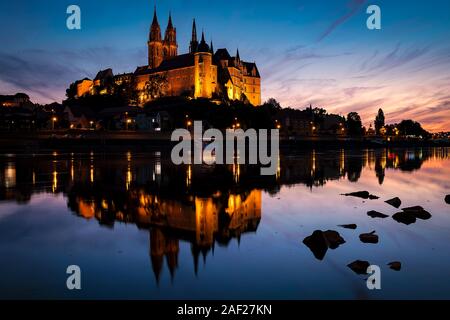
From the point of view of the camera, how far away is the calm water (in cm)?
Answer: 848

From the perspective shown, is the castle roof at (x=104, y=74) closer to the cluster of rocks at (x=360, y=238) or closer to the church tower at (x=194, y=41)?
the church tower at (x=194, y=41)

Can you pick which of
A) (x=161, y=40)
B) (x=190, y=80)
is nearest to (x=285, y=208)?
(x=190, y=80)

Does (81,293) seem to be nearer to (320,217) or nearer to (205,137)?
(320,217)

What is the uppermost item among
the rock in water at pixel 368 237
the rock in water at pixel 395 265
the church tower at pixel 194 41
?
the church tower at pixel 194 41

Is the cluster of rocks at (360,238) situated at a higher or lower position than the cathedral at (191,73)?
lower

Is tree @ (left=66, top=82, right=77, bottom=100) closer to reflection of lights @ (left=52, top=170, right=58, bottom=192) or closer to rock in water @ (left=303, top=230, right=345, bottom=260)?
reflection of lights @ (left=52, top=170, right=58, bottom=192)

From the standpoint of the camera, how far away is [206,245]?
1138 cm

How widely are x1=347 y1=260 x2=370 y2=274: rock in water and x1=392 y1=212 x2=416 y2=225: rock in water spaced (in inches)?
242

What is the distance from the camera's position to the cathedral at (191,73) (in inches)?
5369

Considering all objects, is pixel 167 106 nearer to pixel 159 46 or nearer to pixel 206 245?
pixel 159 46

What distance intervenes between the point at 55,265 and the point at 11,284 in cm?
138
